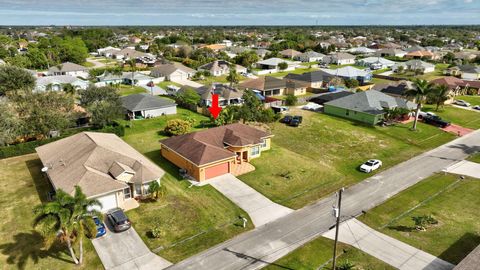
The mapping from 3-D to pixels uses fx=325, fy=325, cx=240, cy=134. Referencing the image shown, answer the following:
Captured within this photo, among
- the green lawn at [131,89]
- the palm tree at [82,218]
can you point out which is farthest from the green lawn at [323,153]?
the green lawn at [131,89]

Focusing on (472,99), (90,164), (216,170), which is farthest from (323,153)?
(472,99)

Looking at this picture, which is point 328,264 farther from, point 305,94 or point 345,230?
point 305,94

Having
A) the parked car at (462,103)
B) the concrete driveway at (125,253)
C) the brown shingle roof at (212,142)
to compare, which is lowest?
the concrete driveway at (125,253)

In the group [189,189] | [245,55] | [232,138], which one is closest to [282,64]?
[245,55]

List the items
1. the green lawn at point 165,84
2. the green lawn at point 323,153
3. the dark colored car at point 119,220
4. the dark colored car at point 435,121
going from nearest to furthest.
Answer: the dark colored car at point 119,220 → the green lawn at point 323,153 → the dark colored car at point 435,121 → the green lawn at point 165,84

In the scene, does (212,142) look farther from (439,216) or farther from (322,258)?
(439,216)

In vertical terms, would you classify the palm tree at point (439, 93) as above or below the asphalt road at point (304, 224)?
above

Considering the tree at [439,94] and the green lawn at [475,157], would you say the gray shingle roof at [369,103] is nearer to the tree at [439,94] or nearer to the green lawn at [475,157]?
the tree at [439,94]
